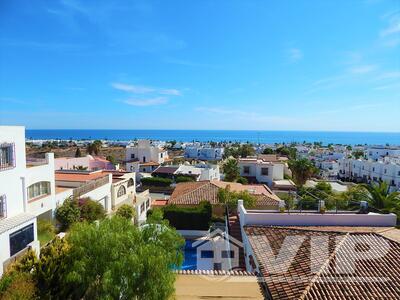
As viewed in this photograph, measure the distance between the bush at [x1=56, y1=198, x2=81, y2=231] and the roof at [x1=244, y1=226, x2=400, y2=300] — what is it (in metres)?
13.6

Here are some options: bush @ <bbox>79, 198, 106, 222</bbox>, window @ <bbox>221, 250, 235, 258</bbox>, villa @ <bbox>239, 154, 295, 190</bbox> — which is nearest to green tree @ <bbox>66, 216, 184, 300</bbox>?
window @ <bbox>221, 250, 235, 258</bbox>

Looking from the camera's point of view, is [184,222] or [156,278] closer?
[156,278]

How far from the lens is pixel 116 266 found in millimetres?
8078

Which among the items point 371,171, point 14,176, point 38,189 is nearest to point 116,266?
point 14,176

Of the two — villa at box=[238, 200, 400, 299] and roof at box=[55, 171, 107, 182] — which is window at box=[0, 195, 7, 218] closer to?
roof at box=[55, 171, 107, 182]

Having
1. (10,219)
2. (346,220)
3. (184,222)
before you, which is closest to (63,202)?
(10,219)

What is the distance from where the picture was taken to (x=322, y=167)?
90625 millimetres

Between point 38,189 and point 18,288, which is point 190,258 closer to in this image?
point 38,189

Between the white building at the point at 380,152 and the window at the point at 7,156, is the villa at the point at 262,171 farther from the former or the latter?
the white building at the point at 380,152

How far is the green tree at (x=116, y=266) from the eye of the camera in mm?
8125

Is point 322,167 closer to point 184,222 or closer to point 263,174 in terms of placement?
point 263,174

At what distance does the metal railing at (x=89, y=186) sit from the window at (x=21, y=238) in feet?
24.9

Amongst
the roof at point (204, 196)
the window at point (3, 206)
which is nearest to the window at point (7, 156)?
the window at point (3, 206)

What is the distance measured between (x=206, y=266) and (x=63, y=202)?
12132 millimetres
